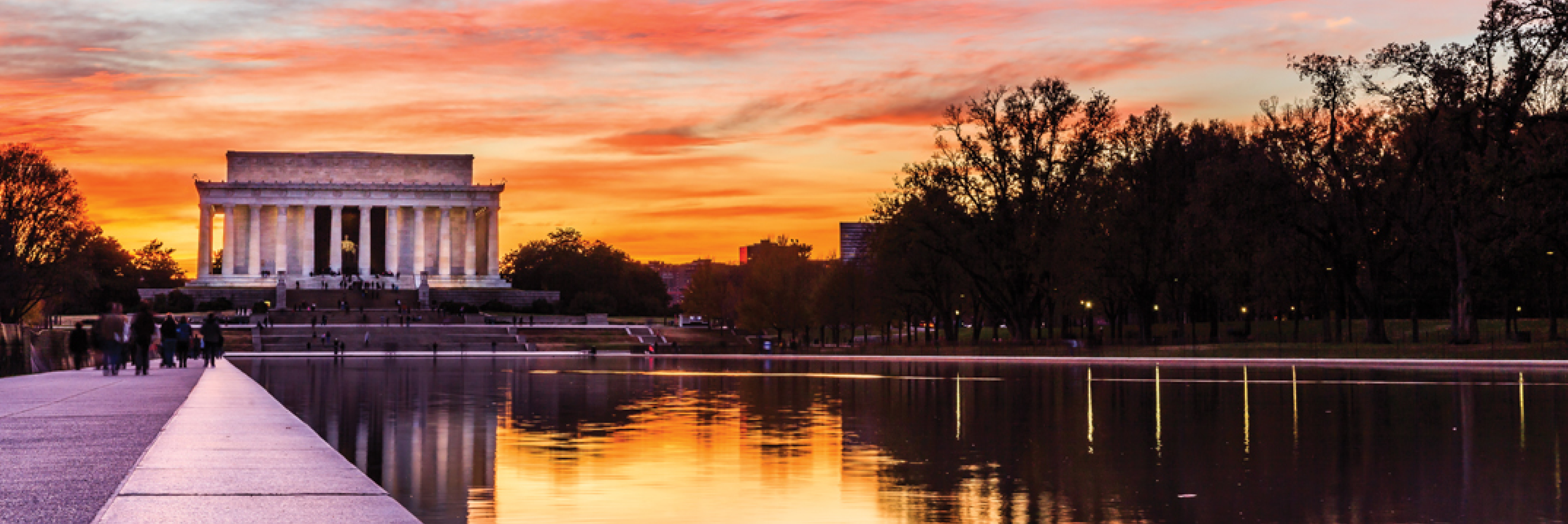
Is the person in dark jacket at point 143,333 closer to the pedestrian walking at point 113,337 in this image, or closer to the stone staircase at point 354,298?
the pedestrian walking at point 113,337

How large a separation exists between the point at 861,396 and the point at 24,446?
1818 centimetres

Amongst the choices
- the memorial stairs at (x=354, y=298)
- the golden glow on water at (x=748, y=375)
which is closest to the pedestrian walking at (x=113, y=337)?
the golden glow on water at (x=748, y=375)

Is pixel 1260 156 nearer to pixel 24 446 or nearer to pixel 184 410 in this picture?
pixel 184 410

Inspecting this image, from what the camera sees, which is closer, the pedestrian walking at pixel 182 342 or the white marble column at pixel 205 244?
the pedestrian walking at pixel 182 342

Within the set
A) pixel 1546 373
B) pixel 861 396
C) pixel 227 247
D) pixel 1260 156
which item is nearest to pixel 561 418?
pixel 861 396

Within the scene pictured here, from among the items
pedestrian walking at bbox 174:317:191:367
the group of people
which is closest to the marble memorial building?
the group of people

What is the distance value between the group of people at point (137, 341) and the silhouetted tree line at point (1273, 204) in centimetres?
3700

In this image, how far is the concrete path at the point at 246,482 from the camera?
984cm

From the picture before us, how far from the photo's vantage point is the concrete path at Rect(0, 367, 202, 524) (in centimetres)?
1028

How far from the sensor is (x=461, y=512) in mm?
12109

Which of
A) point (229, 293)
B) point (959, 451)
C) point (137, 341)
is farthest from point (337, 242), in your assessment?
point (959, 451)

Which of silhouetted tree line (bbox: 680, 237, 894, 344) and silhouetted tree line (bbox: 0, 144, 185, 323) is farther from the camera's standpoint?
silhouetted tree line (bbox: 680, 237, 894, 344)

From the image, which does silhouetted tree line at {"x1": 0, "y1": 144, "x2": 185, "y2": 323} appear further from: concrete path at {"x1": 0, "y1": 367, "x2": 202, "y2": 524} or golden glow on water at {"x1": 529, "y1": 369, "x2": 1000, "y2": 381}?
concrete path at {"x1": 0, "y1": 367, "x2": 202, "y2": 524}

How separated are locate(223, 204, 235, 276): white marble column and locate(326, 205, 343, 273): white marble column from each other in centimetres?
897
